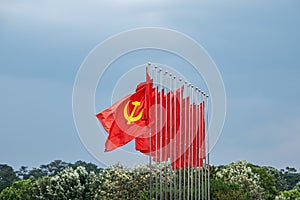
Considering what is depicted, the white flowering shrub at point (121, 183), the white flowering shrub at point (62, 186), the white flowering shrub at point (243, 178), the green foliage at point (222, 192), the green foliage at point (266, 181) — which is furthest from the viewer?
the green foliage at point (266, 181)

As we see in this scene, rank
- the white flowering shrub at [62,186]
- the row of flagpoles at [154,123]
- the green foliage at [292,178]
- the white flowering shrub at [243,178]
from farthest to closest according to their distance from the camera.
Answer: the green foliage at [292,178] → the white flowering shrub at [243,178] → the white flowering shrub at [62,186] → the row of flagpoles at [154,123]

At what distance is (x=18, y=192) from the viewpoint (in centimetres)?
3350

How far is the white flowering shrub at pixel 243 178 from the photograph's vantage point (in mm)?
29884

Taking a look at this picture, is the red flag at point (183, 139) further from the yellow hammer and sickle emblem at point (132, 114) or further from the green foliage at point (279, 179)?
the green foliage at point (279, 179)

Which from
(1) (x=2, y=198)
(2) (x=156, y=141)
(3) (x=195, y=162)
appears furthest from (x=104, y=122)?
(1) (x=2, y=198)

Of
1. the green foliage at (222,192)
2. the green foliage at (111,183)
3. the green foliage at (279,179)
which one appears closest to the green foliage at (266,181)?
the green foliage at (111,183)

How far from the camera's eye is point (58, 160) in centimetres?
3978

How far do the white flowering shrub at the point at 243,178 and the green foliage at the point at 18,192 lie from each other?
8.89 metres

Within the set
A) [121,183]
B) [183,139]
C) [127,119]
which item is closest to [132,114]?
[127,119]

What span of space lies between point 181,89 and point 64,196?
15.9 metres

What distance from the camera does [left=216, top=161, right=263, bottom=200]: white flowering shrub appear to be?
1177 inches

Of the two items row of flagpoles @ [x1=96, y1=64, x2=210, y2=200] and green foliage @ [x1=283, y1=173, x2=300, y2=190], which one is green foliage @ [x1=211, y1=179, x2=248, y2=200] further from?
green foliage @ [x1=283, y1=173, x2=300, y2=190]

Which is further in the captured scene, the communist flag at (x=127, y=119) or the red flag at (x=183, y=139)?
the red flag at (x=183, y=139)

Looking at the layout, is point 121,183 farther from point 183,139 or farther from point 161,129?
point 161,129
